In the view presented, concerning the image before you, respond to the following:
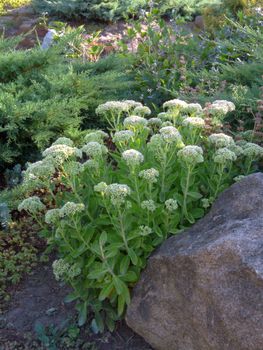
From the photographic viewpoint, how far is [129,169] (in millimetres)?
2701

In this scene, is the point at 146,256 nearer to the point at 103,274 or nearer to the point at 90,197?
the point at 103,274

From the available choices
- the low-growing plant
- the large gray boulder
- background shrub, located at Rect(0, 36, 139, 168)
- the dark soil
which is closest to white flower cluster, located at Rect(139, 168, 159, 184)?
the large gray boulder

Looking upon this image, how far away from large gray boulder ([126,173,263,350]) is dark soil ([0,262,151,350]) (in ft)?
0.59

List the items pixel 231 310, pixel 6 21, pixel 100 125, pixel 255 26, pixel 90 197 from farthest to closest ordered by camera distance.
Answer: pixel 6 21 → pixel 255 26 → pixel 100 125 → pixel 90 197 → pixel 231 310

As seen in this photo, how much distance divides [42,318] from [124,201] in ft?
3.36

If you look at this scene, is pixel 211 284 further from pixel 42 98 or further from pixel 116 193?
pixel 42 98

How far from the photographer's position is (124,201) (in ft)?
7.97

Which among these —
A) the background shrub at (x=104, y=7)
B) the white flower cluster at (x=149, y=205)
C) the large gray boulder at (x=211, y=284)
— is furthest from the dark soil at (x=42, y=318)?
the background shrub at (x=104, y=7)

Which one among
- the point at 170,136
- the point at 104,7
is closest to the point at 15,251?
the point at 170,136

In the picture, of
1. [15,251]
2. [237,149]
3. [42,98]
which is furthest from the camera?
[42,98]

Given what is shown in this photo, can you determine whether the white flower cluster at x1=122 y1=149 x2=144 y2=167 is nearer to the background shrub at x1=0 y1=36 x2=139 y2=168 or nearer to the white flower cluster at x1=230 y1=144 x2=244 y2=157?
the white flower cluster at x1=230 y1=144 x2=244 y2=157

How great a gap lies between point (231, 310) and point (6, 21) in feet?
30.0

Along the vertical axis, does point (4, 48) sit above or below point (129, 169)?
below

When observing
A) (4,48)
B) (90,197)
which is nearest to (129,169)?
(90,197)
